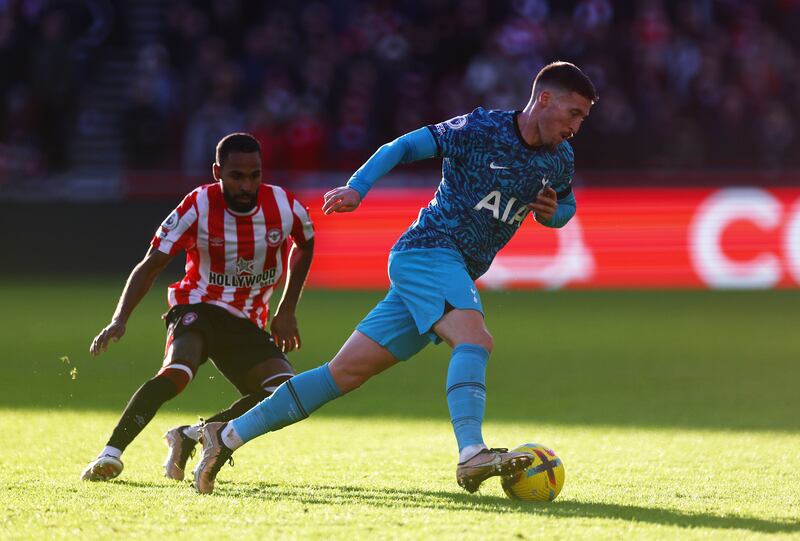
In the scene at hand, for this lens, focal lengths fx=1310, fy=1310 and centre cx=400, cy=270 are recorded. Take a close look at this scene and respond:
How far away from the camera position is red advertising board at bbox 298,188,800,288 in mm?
14039

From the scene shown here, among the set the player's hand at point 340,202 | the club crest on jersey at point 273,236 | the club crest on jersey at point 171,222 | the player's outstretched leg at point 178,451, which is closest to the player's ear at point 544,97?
the player's hand at point 340,202

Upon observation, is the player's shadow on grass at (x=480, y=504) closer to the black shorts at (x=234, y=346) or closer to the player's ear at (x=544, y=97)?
the black shorts at (x=234, y=346)

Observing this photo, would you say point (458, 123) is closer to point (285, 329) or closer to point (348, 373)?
point (348, 373)

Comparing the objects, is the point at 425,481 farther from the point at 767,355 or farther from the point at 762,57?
the point at 762,57

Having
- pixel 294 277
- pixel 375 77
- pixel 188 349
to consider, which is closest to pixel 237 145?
pixel 294 277

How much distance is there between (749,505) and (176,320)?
97.6 inches

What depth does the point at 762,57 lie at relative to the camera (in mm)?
16469

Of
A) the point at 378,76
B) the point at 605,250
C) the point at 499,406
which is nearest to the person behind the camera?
the point at 499,406

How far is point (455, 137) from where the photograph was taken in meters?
4.89

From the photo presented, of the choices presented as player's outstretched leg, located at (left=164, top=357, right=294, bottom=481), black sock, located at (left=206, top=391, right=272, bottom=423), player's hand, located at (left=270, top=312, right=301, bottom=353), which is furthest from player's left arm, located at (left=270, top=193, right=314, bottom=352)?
black sock, located at (left=206, top=391, right=272, bottom=423)

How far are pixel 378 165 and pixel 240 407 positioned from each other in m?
1.35

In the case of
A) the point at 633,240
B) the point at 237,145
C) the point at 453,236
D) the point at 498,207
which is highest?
the point at 237,145

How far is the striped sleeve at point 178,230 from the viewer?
5434mm

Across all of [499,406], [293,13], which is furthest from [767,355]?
[293,13]
